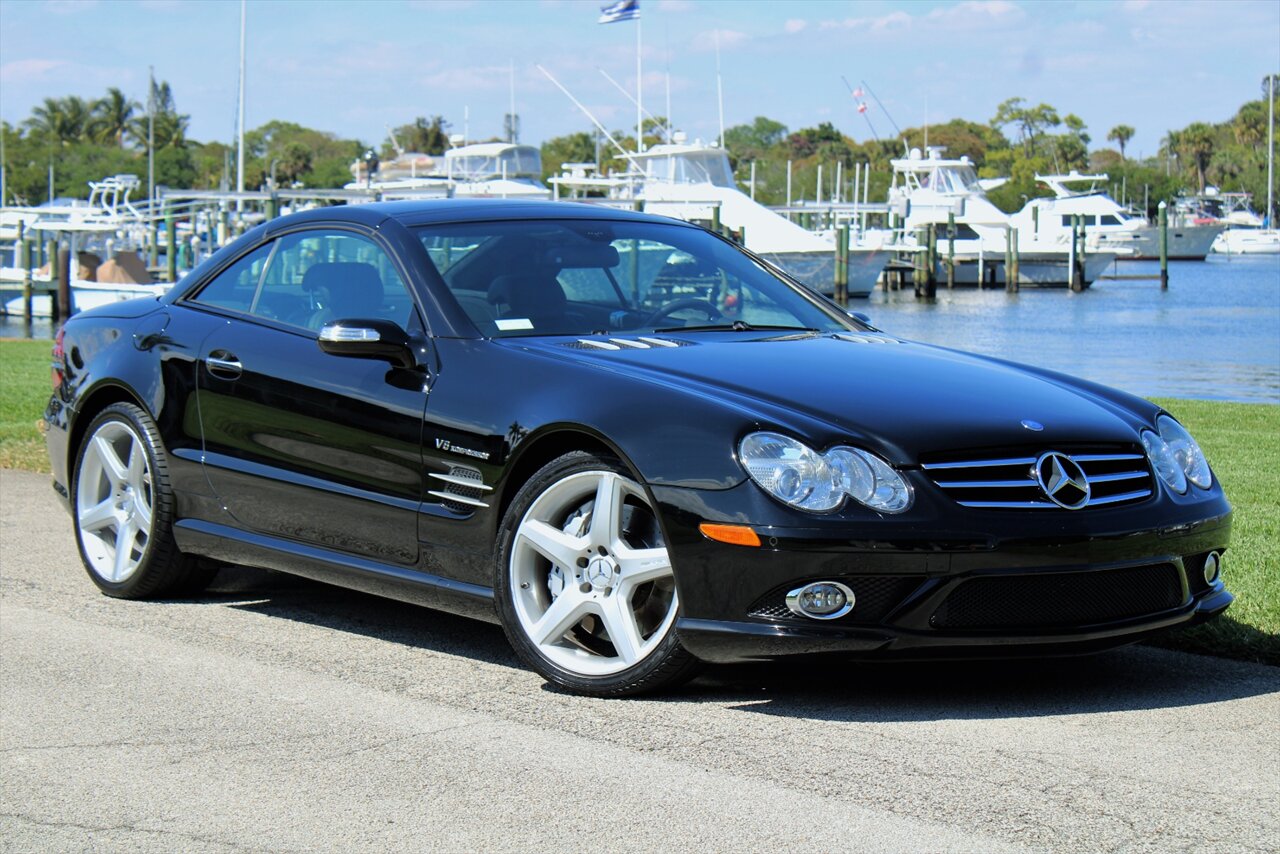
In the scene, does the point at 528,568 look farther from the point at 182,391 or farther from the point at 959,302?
the point at 959,302

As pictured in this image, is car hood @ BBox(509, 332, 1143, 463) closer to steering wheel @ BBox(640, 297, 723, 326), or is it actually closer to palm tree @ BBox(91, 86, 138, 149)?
steering wheel @ BBox(640, 297, 723, 326)

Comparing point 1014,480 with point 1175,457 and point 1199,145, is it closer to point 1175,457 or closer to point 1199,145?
point 1175,457

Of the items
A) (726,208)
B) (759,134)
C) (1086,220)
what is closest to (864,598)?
(726,208)

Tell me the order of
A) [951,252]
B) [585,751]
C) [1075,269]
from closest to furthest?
[585,751] < [951,252] < [1075,269]

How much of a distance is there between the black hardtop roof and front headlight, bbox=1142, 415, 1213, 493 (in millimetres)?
2145

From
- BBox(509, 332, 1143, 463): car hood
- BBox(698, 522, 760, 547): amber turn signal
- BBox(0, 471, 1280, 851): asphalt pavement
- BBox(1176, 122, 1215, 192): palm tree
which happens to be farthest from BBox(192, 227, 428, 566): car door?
BBox(1176, 122, 1215, 192): palm tree

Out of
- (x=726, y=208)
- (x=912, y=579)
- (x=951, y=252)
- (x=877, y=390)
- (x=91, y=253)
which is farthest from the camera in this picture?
(x=951, y=252)

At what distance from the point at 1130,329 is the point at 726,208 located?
62.2 ft

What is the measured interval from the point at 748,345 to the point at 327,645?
5.61ft

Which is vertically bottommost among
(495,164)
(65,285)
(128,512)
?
(128,512)

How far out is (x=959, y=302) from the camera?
58.3 meters

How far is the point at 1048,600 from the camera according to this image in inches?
181

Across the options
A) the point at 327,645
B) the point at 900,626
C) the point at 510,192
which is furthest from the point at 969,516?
the point at 510,192

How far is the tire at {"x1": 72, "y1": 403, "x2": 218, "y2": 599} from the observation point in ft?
20.7
